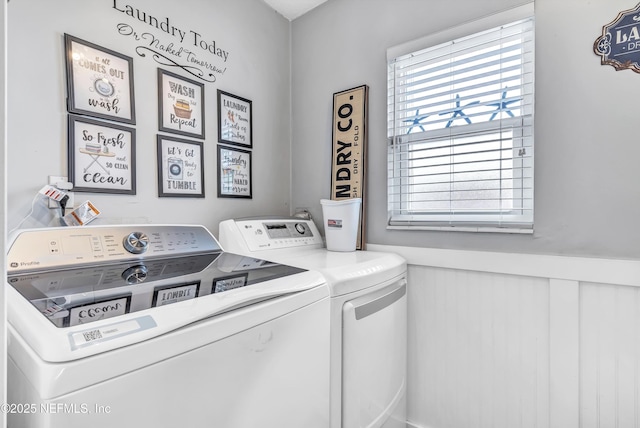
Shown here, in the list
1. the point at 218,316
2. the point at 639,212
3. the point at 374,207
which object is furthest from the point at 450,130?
the point at 218,316

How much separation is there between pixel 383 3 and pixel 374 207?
109 cm

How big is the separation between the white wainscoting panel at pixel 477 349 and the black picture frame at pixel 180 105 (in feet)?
4.24

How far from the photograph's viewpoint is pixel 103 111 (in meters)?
1.23

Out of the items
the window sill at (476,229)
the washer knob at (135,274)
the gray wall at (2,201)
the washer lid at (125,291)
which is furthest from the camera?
the window sill at (476,229)

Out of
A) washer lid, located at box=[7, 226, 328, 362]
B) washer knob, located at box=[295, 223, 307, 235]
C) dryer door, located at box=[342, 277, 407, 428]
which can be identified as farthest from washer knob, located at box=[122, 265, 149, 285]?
washer knob, located at box=[295, 223, 307, 235]

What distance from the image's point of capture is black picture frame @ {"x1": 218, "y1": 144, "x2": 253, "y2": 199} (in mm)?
1659

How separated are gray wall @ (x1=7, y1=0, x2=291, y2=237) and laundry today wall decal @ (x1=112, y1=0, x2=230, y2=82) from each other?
14 mm

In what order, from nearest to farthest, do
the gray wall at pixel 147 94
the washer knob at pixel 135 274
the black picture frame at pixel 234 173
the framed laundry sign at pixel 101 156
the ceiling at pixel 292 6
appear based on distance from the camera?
the washer knob at pixel 135 274 < the gray wall at pixel 147 94 < the framed laundry sign at pixel 101 156 < the black picture frame at pixel 234 173 < the ceiling at pixel 292 6

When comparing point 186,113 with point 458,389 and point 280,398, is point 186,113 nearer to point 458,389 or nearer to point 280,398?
point 280,398

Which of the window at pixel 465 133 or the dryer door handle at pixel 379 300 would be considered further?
the window at pixel 465 133

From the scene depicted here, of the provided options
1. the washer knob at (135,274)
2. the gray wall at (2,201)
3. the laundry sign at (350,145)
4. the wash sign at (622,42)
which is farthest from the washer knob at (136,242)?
the wash sign at (622,42)

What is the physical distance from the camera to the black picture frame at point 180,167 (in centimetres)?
142

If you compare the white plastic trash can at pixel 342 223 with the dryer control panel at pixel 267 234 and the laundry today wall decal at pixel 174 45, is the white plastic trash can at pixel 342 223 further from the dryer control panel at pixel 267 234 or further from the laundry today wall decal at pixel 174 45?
the laundry today wall decal at pixel 174 45
